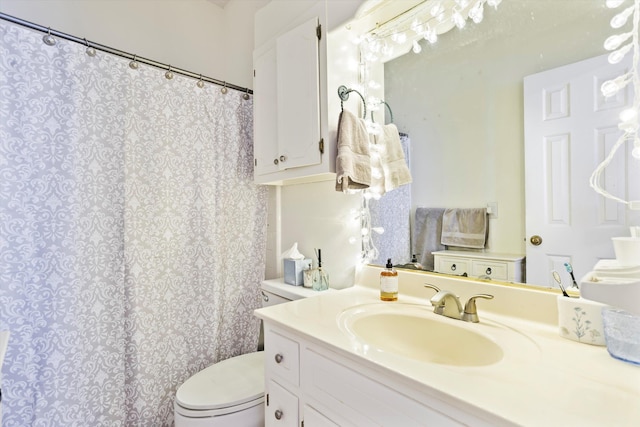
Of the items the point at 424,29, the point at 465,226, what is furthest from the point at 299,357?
the point at 424,29

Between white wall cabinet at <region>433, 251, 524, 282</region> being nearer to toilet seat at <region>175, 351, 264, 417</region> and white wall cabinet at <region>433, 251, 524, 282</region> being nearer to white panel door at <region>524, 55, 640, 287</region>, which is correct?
white panel door at <region>524, 55, 640, 287</region>

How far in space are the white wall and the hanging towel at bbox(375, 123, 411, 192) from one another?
3.95 feet

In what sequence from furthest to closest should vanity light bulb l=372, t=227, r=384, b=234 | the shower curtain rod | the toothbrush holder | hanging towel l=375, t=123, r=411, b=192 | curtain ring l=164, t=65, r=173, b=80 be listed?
curtain ring l=164, t=65, r=173, b=80, vanity light bulb l=372, t=227, r=384, b=234, hanging towel l=375, t=123, r=411, b=192, the shower curtain rod, the toothbrush holder

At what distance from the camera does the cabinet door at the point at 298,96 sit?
1.26 metres

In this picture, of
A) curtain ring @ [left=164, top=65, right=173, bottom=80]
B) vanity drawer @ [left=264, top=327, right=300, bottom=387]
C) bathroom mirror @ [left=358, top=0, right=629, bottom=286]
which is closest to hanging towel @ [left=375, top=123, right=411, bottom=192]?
bathroom mirror @ [left=358, top=0, right=629, bottom=286]

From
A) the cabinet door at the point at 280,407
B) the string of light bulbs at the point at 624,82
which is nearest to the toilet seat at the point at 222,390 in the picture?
the cabinet door at the point at 280,407

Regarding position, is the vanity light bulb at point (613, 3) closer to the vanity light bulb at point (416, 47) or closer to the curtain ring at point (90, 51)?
the vanity light bulb at point (416, 47)

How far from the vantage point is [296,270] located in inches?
60.9

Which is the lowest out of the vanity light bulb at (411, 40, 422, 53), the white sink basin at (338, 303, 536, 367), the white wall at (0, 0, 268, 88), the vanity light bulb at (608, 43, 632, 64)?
the white sink basin at (338, 303, 536, 367)

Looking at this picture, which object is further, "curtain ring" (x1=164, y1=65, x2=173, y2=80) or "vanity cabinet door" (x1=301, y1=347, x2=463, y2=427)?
"curtain ring" (x1=164, y1=65, x2=173, y2=80)

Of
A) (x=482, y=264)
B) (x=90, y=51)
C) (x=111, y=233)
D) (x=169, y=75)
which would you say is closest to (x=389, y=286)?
(x=482, y=264)

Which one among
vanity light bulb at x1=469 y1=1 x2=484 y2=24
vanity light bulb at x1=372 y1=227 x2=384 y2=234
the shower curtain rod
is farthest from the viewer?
vanity light bulb at x1=372 y1=227 x2=384 y2=234

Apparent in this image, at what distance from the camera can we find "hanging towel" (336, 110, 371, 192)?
118 cm

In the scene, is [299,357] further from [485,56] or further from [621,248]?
[485,56]
